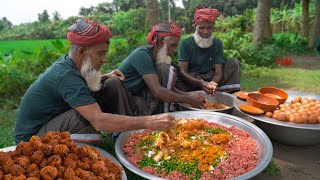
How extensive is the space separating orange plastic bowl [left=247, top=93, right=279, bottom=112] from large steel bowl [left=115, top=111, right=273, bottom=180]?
13.7 inches

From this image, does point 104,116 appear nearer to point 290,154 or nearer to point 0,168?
point 0,168

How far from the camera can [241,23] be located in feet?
46.2

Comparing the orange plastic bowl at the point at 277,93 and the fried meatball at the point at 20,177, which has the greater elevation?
the fried meatball at the point at 20,177

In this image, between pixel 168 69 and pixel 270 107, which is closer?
pixel 270 107

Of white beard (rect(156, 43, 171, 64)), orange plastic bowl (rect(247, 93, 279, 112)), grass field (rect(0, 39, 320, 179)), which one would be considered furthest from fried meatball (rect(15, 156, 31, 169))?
orange plastic bowl (rect(247, 93, 279, 112))

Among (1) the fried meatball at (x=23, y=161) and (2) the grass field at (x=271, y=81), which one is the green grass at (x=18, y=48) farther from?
(1) the fried meatball at (x=23, y=161)

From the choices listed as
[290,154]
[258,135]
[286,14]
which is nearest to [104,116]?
[258,135]

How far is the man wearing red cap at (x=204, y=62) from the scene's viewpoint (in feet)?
15.6

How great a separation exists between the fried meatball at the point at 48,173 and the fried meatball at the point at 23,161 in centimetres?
13

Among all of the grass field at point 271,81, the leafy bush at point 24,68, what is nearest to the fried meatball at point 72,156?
the grass field at point 271,81

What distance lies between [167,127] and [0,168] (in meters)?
1.33

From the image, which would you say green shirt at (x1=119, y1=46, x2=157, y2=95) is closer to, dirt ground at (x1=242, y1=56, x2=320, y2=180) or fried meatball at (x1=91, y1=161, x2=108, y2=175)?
dirt ground at (x1=242, y1=56, x2=320, y2=180)

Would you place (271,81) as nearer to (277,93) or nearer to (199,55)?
(199,55)

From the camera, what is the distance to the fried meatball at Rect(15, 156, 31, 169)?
189 cm
